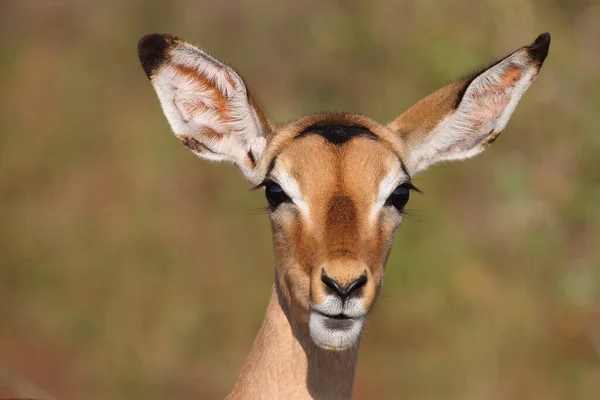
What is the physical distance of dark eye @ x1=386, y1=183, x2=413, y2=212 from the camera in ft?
20.1

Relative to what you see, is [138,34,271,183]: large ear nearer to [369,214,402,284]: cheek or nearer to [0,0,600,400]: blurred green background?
[369,214,402,284]: cheek

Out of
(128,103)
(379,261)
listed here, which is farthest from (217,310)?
(379,261)

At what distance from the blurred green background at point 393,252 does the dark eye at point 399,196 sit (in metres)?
5.03

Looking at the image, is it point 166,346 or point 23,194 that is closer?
point 166,346

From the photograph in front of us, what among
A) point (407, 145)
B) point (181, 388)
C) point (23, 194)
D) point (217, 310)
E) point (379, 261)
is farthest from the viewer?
point (23, 194)

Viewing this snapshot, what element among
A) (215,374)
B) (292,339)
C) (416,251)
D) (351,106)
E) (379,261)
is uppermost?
(379,261)

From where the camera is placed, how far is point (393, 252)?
12438 millimetres

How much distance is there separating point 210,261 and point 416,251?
251 centimetres

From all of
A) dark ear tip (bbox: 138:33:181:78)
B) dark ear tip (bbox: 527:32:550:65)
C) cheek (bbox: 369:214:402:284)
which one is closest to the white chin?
cheek (bbox: 369:214:402:284)

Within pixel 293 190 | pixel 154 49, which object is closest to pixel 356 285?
pixel 293 190

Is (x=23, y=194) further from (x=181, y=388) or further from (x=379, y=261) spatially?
(x=379, y=261)

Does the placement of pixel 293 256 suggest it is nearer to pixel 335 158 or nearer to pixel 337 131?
pixel 335 158

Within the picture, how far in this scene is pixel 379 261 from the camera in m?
5.91

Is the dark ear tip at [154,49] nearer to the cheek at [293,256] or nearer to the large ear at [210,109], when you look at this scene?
the large ear at [210,109]
